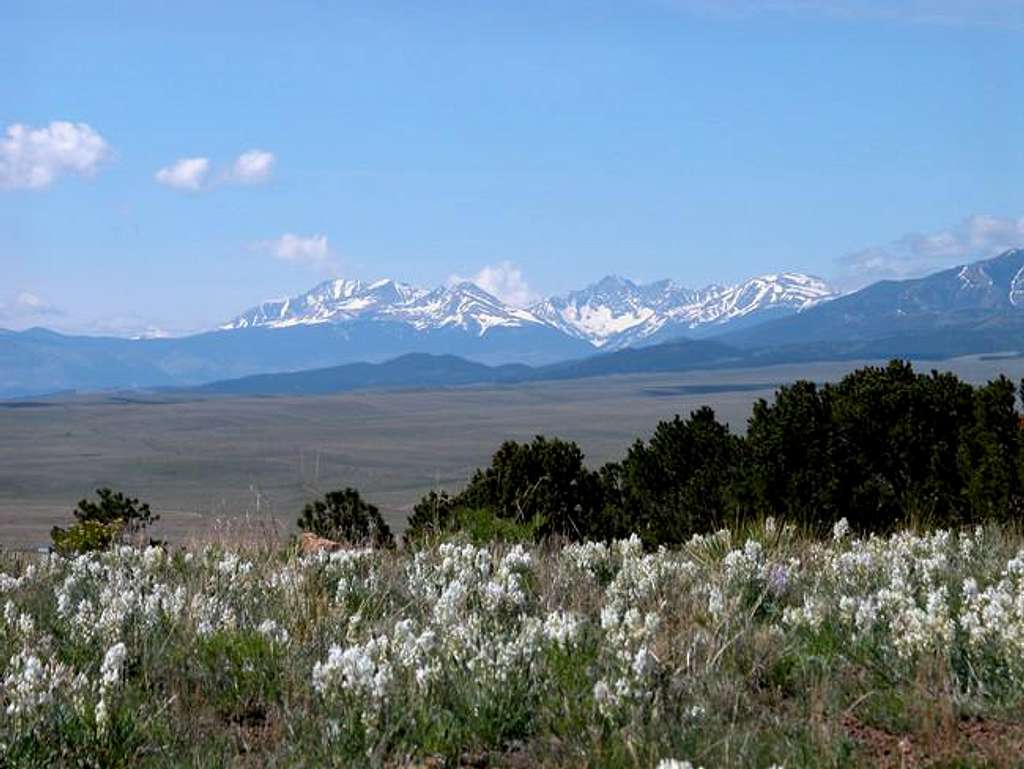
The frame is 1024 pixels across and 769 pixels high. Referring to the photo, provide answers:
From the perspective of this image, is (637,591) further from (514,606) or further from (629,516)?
(629,516)

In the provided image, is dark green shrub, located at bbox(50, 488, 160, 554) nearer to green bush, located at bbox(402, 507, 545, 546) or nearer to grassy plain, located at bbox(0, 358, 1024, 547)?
green bush, located at bbox(402, 507, 545, 546)

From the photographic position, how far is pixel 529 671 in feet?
17.4

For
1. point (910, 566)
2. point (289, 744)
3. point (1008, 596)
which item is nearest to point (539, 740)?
point (289, 744)

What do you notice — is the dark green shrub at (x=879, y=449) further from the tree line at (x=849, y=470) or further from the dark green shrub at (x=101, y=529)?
the dark green shrub at (x=101, y=529)

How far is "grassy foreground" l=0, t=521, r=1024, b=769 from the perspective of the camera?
4.56 metres

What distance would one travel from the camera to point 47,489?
11675 centimetres

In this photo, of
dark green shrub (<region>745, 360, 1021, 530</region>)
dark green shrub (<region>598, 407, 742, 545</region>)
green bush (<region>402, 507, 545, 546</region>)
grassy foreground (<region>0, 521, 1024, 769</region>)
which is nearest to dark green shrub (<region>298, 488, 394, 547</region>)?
dark green shrub (<region>598, 407, 742, 545</region>)

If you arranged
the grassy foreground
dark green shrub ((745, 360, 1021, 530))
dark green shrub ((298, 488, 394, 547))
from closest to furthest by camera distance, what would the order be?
the grassy foreground, dark green shrub ((745, 360, 1021, 530)), dark green shrub ((298, 488, 394, 547))

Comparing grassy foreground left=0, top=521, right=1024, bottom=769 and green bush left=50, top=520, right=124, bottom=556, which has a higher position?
grassy foreground left=0, top=521, right=1024, bottom=769

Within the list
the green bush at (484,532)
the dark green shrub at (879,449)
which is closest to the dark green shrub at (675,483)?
the dark green shrub at (879,449)

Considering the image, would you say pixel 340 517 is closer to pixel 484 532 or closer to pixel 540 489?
pixel 540 489

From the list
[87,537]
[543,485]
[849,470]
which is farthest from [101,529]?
[849,470]

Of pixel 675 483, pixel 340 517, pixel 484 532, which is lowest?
pixel 340 517

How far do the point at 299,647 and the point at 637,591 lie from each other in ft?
6.41
